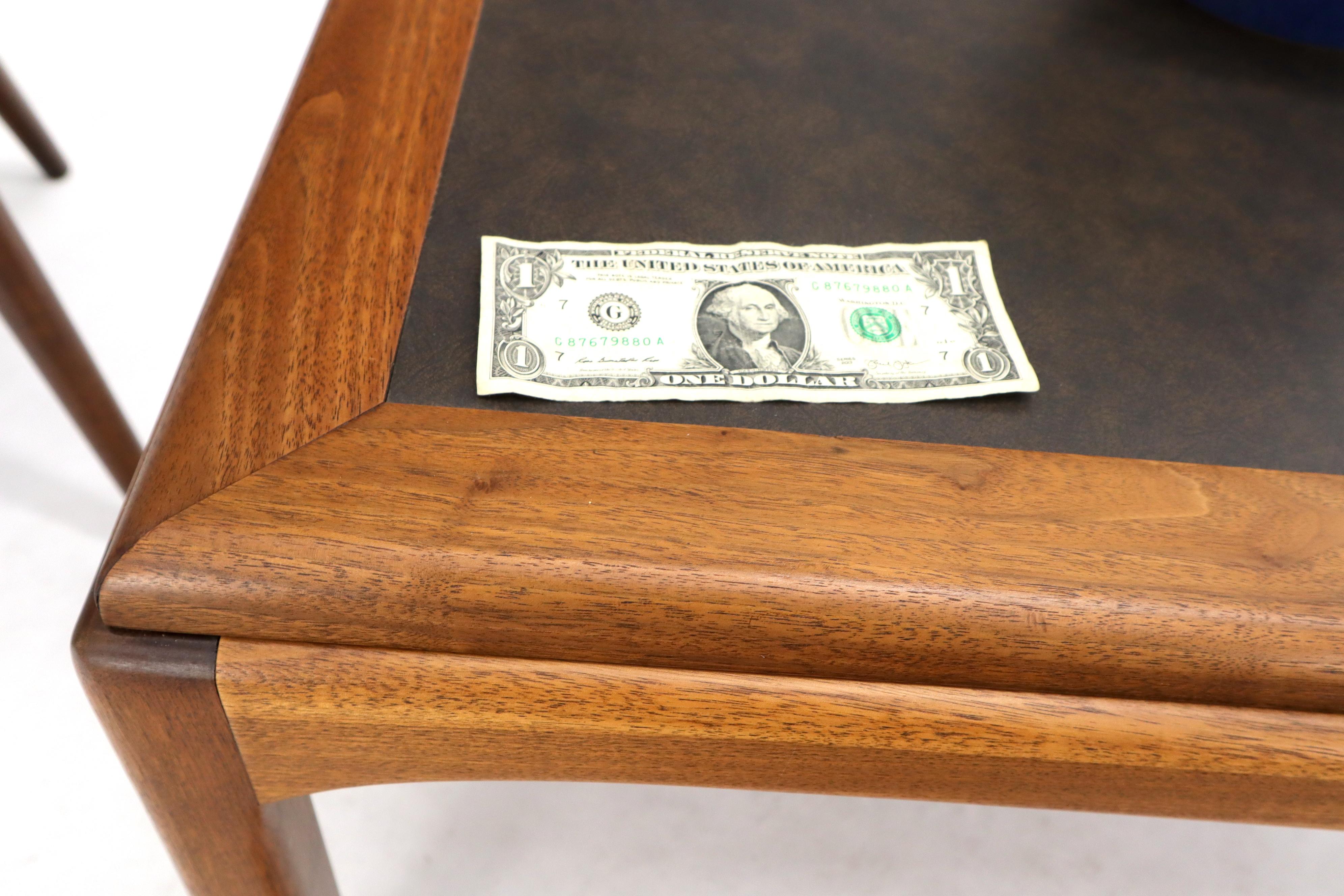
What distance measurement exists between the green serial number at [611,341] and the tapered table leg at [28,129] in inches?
46.5

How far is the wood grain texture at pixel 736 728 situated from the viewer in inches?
22.2

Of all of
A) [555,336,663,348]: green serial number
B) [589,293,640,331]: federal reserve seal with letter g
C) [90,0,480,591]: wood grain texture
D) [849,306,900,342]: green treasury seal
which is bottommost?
[849,306,900,342]: green treasury seal

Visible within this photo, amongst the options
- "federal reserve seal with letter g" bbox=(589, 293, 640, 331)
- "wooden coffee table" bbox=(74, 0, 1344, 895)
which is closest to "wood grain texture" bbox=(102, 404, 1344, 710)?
"wooden coffee table" bbox=(74, 0, 1344, 895)

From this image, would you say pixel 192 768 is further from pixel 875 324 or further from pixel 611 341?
pixel 875 324

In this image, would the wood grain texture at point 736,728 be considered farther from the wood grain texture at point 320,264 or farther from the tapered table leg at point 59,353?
the tapered table leg at point 59,353

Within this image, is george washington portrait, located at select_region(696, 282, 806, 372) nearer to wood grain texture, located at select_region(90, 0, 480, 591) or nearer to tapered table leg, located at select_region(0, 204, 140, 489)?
wood grain texture, located at select_region(90, 0, 480, 591)

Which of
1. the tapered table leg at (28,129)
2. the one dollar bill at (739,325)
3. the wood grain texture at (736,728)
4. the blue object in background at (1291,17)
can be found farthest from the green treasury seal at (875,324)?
the tapered table leg at (28,129)

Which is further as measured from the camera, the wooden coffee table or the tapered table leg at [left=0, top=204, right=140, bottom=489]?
the tapered table leg at [left=0, top=204, right=140, bottom=489]

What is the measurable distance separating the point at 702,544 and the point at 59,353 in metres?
0.79

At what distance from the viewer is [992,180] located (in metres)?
0.85

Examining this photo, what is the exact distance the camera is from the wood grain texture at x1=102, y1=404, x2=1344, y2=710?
55 centimetres

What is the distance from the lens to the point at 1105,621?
0.56m

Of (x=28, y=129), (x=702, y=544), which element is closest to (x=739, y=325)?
(x=702, y=544)

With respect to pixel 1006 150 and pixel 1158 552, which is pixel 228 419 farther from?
pixel 1006 150
